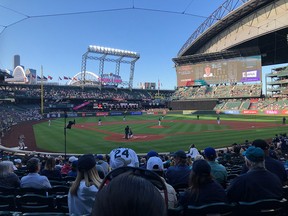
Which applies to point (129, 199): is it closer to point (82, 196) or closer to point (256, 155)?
point (82, 196)

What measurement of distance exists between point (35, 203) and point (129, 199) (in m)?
4.35

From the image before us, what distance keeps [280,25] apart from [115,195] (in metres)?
61.9

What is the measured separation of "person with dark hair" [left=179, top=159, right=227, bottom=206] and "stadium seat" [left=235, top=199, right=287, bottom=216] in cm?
26

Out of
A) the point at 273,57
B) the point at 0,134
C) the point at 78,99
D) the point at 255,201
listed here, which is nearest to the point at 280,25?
the point at 273,57

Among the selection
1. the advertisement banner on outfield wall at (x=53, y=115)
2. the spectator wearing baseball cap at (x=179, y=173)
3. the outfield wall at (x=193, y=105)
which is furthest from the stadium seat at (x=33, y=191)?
the outfield wall at (x=193, y=105)

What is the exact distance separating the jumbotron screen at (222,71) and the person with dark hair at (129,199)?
7831 centimetres

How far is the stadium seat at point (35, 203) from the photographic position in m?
4.83

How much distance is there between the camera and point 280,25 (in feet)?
Result: 175

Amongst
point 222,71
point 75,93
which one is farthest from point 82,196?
point 75,93

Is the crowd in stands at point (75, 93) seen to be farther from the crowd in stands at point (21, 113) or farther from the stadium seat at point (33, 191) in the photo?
the stadium seat at point (33, 191)

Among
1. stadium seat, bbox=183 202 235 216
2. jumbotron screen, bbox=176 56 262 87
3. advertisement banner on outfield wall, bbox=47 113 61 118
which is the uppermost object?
jumbotron screen, bbox=176 56 262 87

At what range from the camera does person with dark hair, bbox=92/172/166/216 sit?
1349 millimetres

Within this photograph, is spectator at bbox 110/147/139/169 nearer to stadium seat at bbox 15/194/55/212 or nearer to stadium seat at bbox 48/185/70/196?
stadium seat at bbox 48/185/70/196

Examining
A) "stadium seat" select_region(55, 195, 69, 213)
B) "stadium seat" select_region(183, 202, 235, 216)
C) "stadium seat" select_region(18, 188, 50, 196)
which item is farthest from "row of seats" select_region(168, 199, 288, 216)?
"stadium seat" select_region(18, 188, 50, 196)
